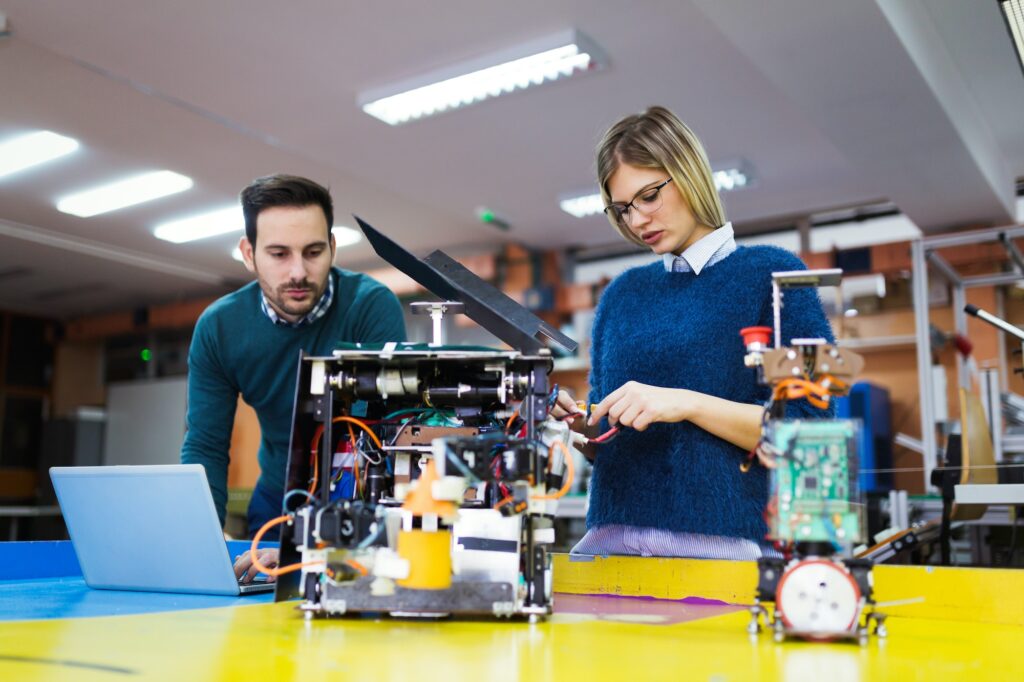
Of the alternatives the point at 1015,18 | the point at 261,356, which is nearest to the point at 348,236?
the point at 1015,18

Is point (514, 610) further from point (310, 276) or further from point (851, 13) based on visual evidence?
point (851, 13)

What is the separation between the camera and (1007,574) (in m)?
0.86

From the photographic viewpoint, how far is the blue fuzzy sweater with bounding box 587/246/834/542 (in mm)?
1190

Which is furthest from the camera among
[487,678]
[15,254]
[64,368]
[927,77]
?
[64,368]

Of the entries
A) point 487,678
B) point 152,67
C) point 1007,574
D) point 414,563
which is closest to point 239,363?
point 414,563

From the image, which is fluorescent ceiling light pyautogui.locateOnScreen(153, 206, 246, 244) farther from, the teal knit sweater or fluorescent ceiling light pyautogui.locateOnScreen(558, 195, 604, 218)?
the teal knit sweater

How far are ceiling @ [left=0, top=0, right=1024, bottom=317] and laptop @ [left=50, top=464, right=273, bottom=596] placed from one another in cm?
209

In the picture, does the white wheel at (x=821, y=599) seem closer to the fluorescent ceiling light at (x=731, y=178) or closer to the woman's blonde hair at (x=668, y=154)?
the woman's blonde hair at (x=668, y=154)

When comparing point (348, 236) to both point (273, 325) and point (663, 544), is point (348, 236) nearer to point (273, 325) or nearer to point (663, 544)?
point (273, 325)

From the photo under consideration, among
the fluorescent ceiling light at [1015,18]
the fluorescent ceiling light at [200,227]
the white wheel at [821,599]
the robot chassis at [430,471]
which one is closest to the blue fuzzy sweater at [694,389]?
the robot chassis at [430,471]

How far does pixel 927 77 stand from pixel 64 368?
317 inches

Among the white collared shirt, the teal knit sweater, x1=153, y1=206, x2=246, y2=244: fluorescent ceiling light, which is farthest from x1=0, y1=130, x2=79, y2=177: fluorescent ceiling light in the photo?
the white collared shirt

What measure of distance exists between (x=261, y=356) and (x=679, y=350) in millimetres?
837

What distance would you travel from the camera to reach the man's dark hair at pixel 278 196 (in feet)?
4.96
